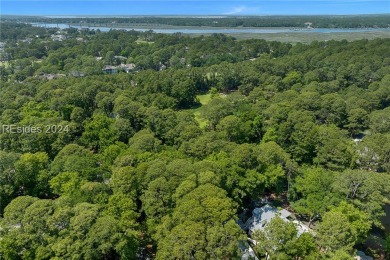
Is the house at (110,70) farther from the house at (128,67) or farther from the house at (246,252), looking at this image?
the house at (246,252)

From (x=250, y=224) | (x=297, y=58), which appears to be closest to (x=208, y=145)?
(x=250, y=224)

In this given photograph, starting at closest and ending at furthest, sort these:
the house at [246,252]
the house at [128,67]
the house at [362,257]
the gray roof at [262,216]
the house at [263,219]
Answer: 1. the house at [246,252]
2. the house at [362,257]
3. the house at [263,219]
4. the gray roof at [262,216]
5. the house at [128,67]

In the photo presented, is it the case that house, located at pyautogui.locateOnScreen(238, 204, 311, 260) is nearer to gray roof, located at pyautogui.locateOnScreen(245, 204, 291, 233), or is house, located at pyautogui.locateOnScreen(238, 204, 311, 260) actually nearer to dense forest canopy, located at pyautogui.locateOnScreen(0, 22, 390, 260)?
gray roof, located at pyautogui.locateOnScreen(245, 204, 291, 233)

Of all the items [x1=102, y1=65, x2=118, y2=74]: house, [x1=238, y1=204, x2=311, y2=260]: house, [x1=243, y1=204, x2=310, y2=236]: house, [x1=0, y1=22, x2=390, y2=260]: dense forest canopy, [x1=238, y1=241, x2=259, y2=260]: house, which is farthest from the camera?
[x1=102, y1=65, x2=118, y2=74]: house

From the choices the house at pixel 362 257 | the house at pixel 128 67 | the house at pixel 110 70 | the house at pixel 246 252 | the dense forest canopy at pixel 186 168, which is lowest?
the house at pixel 362 257

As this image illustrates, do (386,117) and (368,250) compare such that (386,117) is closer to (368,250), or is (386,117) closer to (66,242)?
(368,250)

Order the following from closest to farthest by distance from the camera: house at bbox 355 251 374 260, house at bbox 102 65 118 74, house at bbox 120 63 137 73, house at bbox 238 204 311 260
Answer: house at bbox 355 251 374 260
house at bbox 238 204 311 260
house at bbox 102 65 118 74
house at bbox 120 63 137 73

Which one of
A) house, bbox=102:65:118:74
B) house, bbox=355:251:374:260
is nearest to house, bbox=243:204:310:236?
house, bbox=355:251:374:260

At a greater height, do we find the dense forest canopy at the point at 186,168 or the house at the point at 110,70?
the house at the point at 110,70

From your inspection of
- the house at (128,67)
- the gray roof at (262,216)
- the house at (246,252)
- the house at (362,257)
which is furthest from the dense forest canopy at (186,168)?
the house at (128,67)
